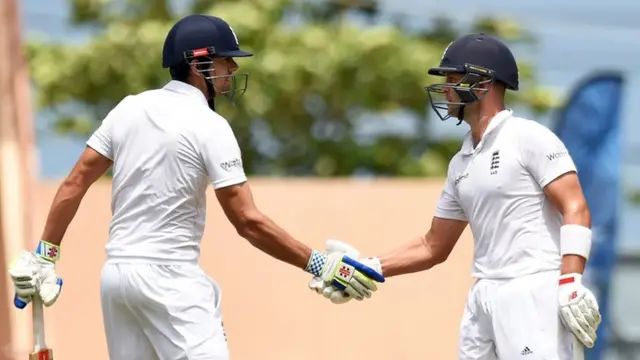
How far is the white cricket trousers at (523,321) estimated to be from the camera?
5.40m

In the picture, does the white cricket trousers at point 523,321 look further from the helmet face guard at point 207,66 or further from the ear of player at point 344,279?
the helmet face guard at point 207,66

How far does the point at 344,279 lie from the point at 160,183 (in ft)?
3.30

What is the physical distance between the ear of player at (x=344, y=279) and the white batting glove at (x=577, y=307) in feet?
3.23

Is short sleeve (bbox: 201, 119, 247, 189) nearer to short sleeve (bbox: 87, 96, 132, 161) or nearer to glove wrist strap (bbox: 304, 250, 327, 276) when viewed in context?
short sleeve (bbox: 87, 96, 132, 161)

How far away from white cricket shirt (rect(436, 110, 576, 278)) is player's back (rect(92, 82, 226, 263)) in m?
1.17

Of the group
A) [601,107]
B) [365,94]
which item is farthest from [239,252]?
[365,94]

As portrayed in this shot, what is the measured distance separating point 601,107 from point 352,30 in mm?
6856

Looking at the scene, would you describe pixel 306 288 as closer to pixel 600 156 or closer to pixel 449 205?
pixel 600 156

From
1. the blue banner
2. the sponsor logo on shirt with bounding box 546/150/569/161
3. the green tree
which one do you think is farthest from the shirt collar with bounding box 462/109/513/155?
the green tree

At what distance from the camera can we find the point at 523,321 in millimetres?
5445

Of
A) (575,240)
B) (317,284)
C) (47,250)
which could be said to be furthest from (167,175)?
(575,240)

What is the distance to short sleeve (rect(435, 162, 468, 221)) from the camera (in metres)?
5.94

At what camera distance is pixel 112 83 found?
61.8ft

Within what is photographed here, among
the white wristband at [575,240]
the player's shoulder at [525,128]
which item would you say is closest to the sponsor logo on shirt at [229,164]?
the player's shoulder at [525,128]
